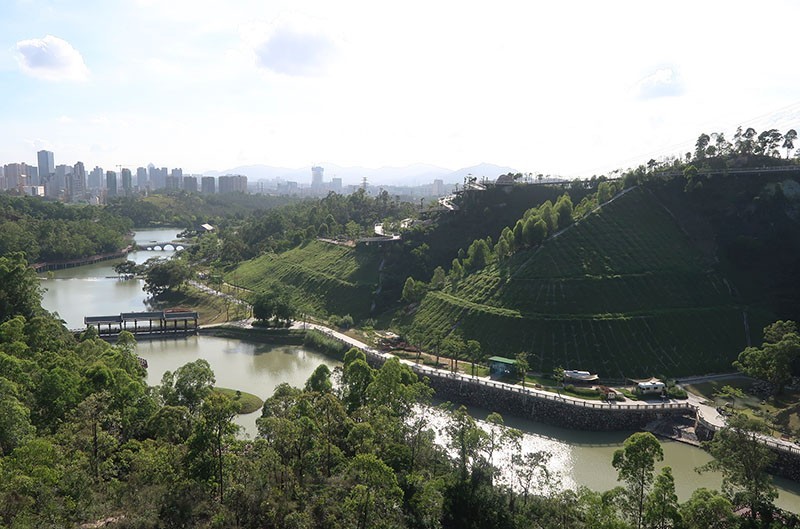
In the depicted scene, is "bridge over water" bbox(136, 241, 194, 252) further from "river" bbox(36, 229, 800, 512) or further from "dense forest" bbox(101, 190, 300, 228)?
"river" bbox(36, 229, 800, 512)

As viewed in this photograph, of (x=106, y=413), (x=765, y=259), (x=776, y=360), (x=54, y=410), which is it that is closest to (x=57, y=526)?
(x=106, y=413)

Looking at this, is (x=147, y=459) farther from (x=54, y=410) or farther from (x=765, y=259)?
(x=765, y=259)

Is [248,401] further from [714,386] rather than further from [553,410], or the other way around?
[714,386]

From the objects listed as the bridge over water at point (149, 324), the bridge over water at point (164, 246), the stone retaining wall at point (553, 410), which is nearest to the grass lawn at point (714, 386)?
the stone retaining wall at point (553, 410)

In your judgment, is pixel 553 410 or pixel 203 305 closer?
pixel 553 410

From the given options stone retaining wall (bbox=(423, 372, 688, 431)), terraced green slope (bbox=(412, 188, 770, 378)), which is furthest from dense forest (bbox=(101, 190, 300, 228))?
stone retaining wall (bbox=(423, 372, 688, 431))

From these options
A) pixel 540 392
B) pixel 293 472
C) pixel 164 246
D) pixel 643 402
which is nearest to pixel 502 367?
pixel 540 392
